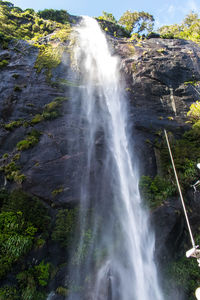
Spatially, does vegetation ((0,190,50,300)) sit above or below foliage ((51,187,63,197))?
below

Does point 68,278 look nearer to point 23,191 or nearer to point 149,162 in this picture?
point 23,191

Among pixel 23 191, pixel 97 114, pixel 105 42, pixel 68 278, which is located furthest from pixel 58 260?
pixel 105 42

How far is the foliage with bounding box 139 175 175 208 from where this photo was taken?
28.4 feet

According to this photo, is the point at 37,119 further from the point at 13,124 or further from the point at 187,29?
the point at 187,29

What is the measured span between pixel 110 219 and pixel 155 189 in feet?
8.65

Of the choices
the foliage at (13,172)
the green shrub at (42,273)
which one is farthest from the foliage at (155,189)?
the foliage at (13,172)

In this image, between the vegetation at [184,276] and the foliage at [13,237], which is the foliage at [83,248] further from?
the vegetation at [184,276]

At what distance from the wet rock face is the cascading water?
1.81 feet

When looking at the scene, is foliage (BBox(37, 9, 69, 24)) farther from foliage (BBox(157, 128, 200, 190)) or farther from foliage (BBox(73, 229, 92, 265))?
foliage (BBox(73, 229, 92, 265))

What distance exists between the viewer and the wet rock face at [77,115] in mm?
8406

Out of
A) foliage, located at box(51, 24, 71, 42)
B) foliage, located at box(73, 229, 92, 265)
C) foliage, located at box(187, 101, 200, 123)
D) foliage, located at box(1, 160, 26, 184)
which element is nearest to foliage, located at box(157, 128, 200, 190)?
foliage, located at box(187, 101, 200, 123)

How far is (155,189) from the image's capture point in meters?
9.10

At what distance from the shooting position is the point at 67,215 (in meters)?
7.68

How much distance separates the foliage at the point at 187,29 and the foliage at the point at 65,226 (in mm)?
26840
